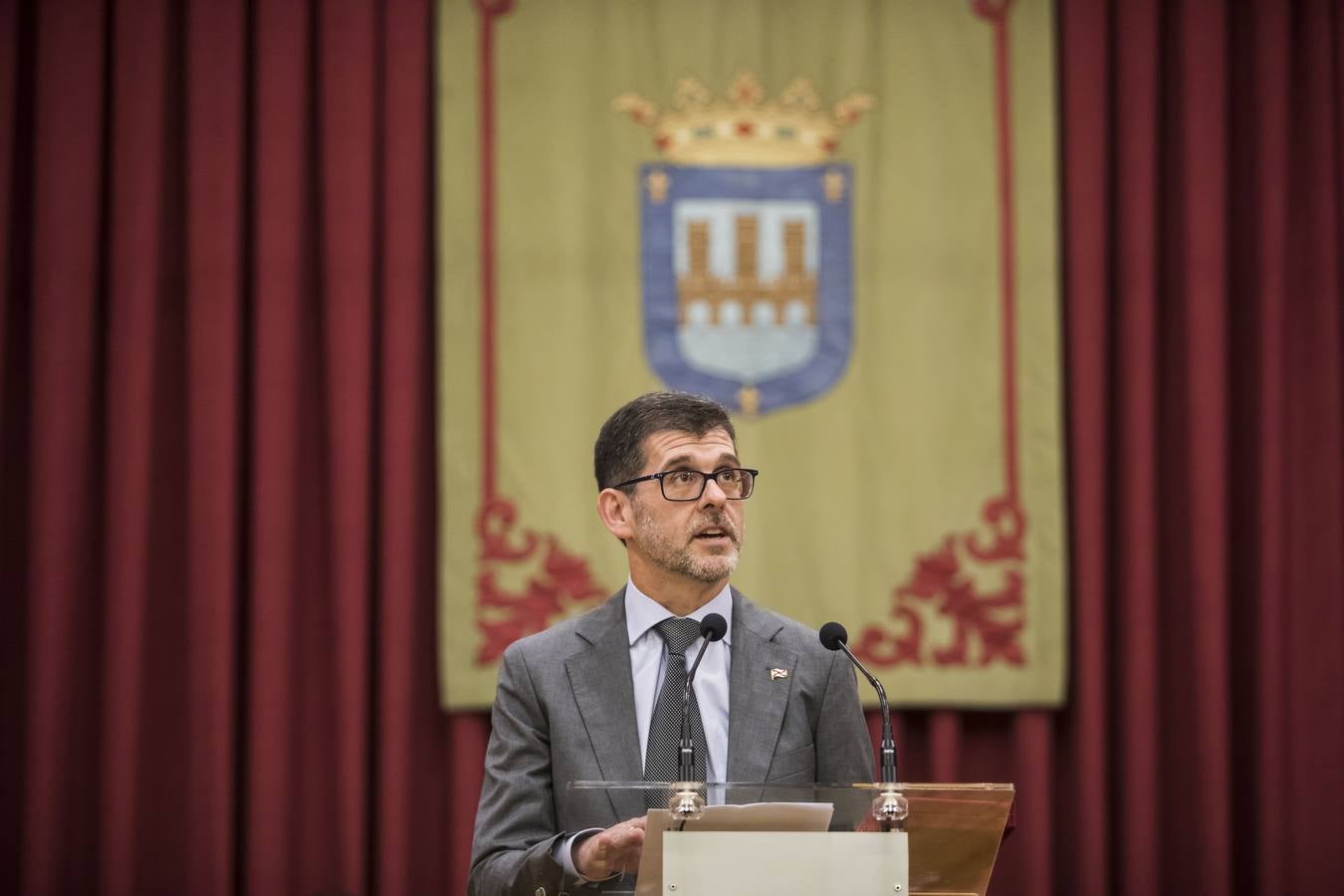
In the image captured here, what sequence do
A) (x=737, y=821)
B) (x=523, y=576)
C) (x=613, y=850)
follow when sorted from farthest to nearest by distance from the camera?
(x=523, y=576) < (x=613, y=850) < (x=737, y=821)

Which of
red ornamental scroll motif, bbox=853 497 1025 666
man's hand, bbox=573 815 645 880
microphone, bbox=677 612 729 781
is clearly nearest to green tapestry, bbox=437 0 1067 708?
red ornamental scroll motif, bbox=853 497 1025 666

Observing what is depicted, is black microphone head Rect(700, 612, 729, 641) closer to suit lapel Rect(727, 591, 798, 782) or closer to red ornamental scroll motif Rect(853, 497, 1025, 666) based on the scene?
suit lapel Rect(727, 591, 798, 782)

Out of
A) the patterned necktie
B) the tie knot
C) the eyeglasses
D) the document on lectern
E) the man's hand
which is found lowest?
the man's hand

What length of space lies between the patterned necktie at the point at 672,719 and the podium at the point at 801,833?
0.40 meters

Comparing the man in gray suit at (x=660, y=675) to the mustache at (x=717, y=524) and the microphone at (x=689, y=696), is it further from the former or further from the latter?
the microphone at (x=689, y=696)

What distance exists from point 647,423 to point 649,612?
34 cm

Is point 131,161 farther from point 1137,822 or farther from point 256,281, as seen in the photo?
point 1137,822

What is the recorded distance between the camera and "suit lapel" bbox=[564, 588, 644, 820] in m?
2.49

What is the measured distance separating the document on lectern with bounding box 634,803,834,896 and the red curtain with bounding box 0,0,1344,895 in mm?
2341

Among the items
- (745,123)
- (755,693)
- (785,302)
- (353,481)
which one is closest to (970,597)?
(785,302)

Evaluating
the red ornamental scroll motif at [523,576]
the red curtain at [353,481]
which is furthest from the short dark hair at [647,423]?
the red curtain at [353,481]

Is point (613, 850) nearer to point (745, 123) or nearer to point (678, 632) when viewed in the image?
point (678, 632)

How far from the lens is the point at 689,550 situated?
258 centimetres

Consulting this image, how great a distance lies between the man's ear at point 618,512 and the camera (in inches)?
105
